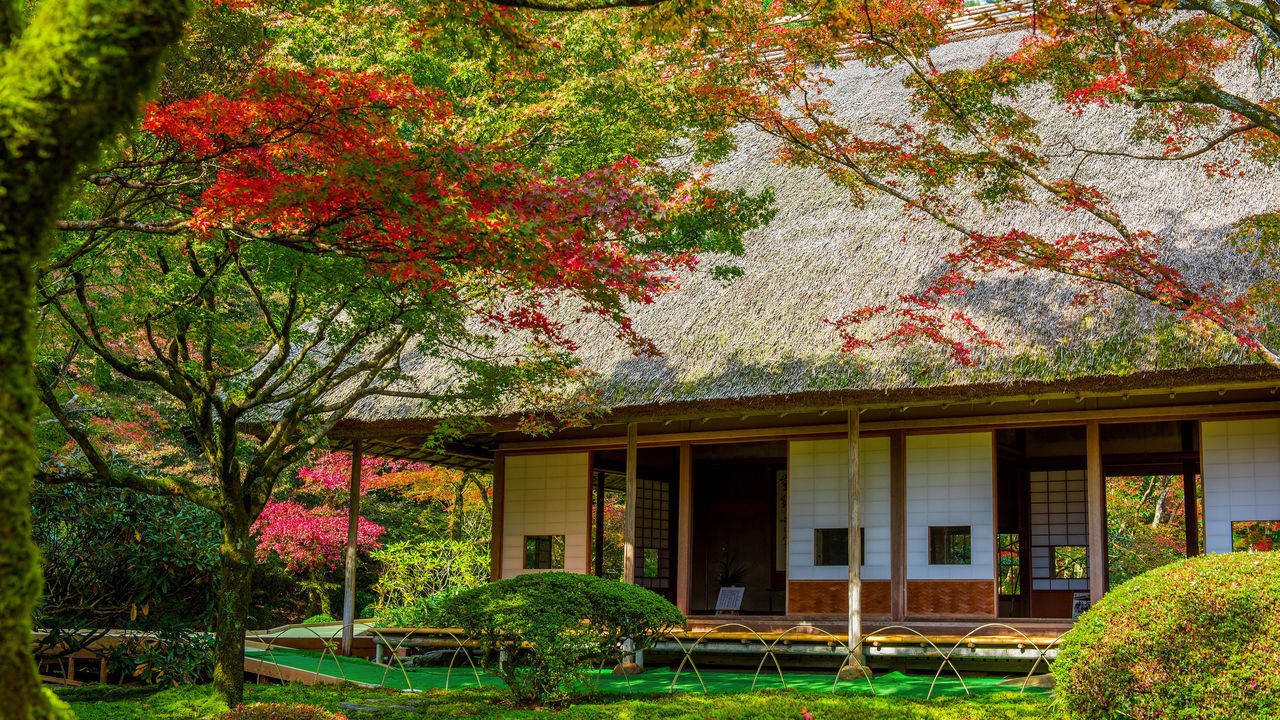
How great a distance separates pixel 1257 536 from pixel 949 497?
19.2 feet

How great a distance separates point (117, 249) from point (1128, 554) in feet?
44.8

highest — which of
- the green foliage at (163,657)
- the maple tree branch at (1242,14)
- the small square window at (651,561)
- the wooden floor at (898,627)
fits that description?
the maple tree branch at (1242,14)

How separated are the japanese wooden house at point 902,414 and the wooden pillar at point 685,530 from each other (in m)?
0.03

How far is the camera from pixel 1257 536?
1170 cm

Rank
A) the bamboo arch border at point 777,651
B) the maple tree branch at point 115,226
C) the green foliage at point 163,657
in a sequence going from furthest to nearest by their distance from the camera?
the green foliage at point 163,657, the bamboo arch border at point 777,651, the maple tree branch at point 115,226

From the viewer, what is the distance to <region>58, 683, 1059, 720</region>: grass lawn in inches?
216

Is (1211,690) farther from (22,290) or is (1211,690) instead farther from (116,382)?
(116,382)

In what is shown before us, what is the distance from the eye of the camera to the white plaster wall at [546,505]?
10086 millimetres

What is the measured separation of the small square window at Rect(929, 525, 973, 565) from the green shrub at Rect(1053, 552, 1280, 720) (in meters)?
3.89

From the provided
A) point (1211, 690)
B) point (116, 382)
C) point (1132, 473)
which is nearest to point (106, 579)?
point (1211, 690)

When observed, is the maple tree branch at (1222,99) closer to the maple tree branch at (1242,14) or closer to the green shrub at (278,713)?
the maple tree branch at (1242,14)

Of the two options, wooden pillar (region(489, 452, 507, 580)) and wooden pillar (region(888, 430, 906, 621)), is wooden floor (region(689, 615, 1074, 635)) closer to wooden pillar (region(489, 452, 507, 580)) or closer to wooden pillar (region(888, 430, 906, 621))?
wooden pillar (region(888, 430, 906, 621))

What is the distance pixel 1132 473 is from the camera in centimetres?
1066

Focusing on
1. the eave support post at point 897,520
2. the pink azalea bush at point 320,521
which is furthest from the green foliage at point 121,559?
the pink azalea bush at point 320,521
